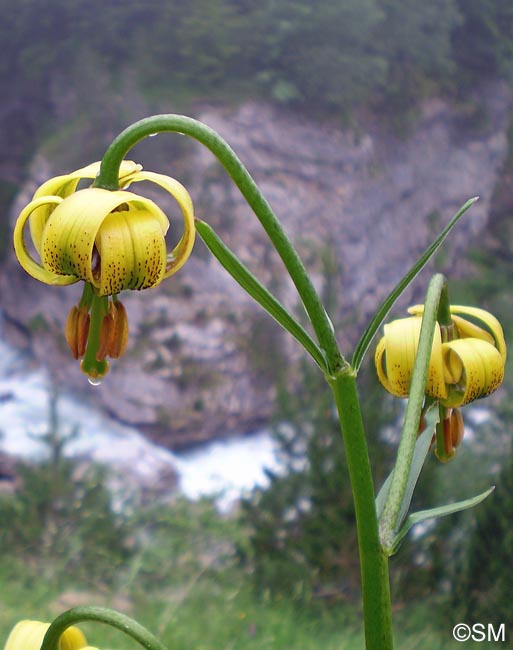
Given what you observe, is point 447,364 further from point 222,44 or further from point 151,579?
point 222,44

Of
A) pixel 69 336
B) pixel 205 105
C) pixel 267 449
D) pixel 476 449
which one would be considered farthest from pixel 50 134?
pixel 69 336

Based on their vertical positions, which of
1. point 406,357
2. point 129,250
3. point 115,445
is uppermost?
point 129,250

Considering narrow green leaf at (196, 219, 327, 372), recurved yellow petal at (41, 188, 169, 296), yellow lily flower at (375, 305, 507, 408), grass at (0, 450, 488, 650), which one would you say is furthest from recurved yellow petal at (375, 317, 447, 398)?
grass at (0, 450, 488, 650)

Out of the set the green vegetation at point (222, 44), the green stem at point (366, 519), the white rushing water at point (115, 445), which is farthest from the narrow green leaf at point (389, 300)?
the green vegetation at point (222, 44)

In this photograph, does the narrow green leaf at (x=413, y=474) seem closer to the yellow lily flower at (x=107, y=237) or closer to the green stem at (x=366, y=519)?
the green stem at (x=366, y=519)

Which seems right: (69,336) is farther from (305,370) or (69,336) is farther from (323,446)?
(305,370)

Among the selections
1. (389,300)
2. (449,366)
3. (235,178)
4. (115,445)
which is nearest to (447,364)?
(449,366)
